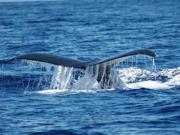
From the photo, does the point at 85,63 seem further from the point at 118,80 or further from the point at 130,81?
the point at 130,81

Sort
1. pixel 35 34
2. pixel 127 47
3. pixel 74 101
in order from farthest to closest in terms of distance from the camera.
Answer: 1. pixel 35 34
2. pixel 127 47
3. pixel 74 101

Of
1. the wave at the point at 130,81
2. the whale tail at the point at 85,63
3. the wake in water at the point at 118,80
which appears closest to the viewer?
the whale tail at the point at 85,63

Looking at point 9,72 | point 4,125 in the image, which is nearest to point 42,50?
point 9,72

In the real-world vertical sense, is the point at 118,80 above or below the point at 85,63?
below

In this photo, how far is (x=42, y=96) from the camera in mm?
13680

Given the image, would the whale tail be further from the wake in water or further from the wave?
the wave

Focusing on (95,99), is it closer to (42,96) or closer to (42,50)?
(42,96)

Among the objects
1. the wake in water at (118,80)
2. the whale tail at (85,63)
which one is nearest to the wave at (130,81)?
the wake in water at (118,80)

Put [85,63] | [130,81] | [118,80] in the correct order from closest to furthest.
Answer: [85,63], [118,80], [130,81]

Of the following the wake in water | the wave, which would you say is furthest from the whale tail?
the wave

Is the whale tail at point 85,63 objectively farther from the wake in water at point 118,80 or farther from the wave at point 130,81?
the wave at point 130,81

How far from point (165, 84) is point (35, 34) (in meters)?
21.2

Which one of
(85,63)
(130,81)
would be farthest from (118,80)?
(130,81)

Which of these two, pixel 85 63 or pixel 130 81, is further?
pixel 130 81
